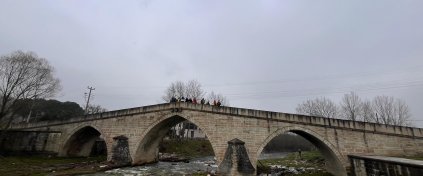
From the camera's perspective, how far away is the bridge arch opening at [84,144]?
2317 centimetres

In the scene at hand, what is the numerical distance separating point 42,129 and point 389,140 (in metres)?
27.8

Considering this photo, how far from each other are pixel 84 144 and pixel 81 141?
0.67m

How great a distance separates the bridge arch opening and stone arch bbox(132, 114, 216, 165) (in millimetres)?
5761

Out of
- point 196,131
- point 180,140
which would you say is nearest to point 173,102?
point 180,140

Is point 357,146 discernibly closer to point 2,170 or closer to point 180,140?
point 2,170

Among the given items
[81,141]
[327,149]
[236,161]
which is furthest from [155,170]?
[81,141]

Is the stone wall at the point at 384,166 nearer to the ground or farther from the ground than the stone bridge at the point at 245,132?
nearer to the ground

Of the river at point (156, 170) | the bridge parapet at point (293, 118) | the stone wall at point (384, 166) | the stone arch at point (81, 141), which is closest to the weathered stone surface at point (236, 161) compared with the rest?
the river at point (156, 170)

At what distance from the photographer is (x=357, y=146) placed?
1529 cm

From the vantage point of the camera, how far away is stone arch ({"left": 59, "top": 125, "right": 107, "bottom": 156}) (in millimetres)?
22781

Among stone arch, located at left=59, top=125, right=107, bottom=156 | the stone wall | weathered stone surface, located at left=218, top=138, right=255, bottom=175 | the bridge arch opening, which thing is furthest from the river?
the stone wall

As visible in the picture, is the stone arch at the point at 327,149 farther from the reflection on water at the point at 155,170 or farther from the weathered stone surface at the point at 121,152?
the weathered stone surface at the point at 121,152

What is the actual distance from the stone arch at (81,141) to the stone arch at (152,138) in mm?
4012

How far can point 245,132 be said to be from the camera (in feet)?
54.3
